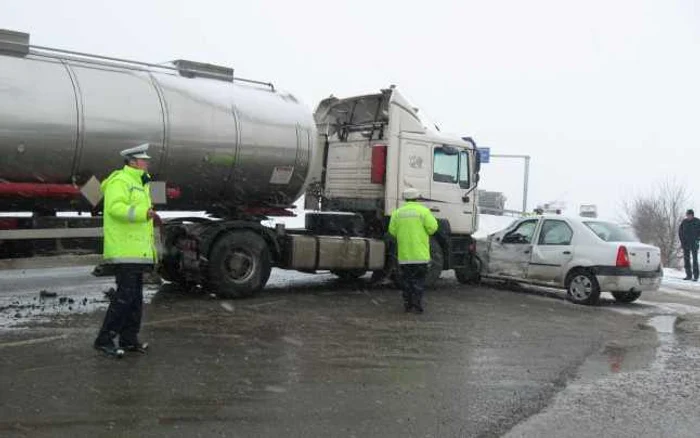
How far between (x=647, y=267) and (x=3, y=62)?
378 inches

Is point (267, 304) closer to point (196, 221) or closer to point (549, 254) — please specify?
point (196, 221)

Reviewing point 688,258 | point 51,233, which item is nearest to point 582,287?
point 688,258

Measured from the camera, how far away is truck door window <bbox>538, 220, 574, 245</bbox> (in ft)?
38.4

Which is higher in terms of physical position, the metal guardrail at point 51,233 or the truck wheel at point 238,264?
the metal guardrail at point 51,233

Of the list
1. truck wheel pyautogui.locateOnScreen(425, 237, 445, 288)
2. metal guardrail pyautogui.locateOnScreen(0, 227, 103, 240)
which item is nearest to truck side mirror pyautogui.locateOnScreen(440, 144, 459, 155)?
truck wheel pyautogui.locateOnScreen(425, 237, 445, 288)

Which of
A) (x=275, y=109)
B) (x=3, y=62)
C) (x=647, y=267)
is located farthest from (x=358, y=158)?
(x=3, y=62)

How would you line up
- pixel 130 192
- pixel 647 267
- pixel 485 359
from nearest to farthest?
pixel 130 192
pixel 485 359
pixel 647 267

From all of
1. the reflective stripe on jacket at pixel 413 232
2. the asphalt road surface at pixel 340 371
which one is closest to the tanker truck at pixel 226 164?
the asphalt road surface at pixel 340 371

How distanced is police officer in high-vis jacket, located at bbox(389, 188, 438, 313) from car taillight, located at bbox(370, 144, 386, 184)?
211 centimetres

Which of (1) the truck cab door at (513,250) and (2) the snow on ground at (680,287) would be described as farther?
(2) the snow on ground at (680,287)

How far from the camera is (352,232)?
473 inches

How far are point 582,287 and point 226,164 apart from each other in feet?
19.9

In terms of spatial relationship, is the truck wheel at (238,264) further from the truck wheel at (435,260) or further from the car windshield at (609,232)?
the car windshield at (609,232)

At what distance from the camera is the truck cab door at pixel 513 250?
40.2 feet
